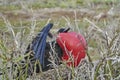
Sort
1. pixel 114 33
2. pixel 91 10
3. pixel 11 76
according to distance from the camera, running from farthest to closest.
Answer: pixel 91 10 → pixel 114 33 → pixel 11 76

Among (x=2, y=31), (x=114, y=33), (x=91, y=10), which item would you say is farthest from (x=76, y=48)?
(x=91, y=10)

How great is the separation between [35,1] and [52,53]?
9157mm

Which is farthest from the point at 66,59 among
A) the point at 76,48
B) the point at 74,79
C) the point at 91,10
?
the point at 91,10

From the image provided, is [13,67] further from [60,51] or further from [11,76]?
[60,51]

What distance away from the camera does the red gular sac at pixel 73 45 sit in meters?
4.09

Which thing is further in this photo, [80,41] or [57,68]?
[80,41]

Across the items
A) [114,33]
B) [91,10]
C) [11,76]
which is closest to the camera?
[11,76]

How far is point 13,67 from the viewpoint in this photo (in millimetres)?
3670

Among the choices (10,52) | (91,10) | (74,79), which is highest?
(10,52)

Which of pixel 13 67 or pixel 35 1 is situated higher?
pixel 13 67

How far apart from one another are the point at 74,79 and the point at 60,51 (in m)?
0.56

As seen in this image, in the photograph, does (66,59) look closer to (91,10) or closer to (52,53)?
(52,53)

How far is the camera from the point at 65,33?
4246 mm

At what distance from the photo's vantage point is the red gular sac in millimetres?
4086
